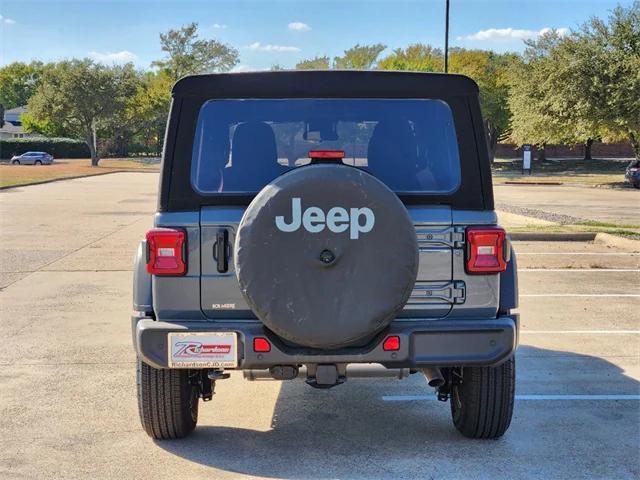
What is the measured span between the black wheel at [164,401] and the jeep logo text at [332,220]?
1.24 metres

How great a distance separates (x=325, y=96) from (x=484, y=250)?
118 cm

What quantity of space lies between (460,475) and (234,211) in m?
1.83

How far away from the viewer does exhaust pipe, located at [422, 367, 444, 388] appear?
4.30 m

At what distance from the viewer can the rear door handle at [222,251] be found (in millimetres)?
3910

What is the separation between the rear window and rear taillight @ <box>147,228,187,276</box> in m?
0.37

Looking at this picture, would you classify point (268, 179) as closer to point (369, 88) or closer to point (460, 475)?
point (369, 88)

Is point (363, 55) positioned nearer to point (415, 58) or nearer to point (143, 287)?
point (415, 58)

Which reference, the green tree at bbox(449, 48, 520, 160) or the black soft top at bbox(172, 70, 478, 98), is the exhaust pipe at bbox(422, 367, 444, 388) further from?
the green tree at bbox(449, 48, 520, 160)

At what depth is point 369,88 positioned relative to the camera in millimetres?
4102

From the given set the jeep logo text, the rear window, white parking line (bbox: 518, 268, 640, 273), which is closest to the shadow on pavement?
the jeep logo text

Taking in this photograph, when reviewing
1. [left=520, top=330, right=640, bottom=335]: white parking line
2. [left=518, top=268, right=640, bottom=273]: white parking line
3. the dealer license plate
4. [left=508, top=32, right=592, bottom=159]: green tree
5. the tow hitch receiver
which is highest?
[left=508, top=32, right=592, bottom=159]: green tree

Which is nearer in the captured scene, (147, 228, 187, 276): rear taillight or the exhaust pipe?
(147, 228, 187, 276): rear taillight

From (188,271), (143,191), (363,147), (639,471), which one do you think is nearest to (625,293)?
(639,471)

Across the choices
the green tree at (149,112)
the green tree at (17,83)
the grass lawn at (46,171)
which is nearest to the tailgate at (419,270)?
the grass lawn at (46,171)
